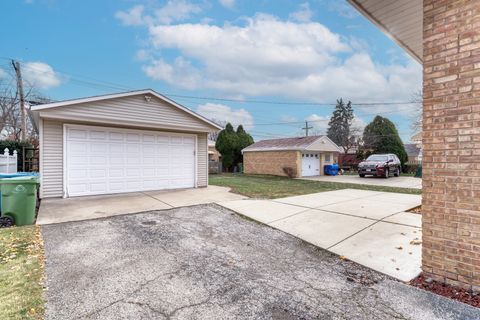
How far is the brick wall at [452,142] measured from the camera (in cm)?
264

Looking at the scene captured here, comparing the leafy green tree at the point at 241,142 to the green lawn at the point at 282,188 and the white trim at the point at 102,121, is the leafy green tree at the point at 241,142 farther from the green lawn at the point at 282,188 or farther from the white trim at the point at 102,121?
the white trim at the point at 102,121

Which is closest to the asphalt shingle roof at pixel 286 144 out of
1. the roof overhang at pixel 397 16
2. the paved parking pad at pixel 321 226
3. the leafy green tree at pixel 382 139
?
the leafy green tree at pixel 382 139

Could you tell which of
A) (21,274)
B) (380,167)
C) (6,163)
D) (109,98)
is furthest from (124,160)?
(380,167)

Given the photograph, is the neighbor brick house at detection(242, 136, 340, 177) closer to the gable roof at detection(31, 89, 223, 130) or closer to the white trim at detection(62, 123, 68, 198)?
the gable roof at detection(31, 89, 223, 130)

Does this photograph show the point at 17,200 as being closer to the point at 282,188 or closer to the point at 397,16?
the point at 397,16

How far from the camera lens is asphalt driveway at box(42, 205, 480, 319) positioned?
2.41 metres

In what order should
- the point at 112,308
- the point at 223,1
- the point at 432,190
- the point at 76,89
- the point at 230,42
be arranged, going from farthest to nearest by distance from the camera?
the point at 76,89 → the point at 230,42 → the point at 223,1 → the point at 432,190 → the point at 112,308

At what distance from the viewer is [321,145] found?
2069cm

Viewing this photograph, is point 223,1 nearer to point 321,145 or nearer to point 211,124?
point 211,124

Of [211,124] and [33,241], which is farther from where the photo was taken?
[211,124]

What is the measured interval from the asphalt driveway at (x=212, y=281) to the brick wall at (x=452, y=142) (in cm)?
53

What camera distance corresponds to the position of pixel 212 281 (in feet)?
9.82

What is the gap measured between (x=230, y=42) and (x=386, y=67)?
910cm

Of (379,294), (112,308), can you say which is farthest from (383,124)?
(112,308)
